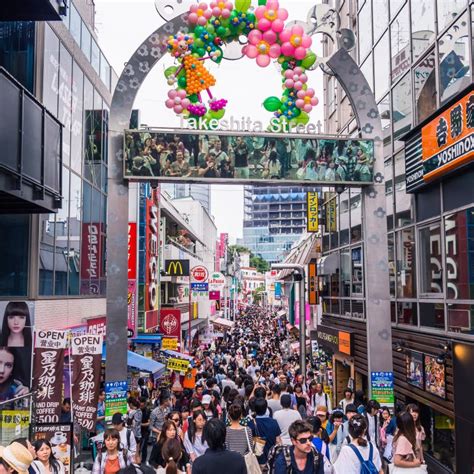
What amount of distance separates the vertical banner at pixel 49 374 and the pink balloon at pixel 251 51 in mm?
7411

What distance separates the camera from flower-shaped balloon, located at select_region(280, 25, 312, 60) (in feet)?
43.5

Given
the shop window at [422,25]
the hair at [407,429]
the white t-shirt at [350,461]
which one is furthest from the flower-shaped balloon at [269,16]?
the white t-shirt at [350,461]

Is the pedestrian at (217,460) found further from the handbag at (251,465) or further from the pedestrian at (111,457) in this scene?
the pedestrian at (111,457)

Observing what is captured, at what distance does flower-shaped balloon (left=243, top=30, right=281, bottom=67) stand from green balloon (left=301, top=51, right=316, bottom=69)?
0.63m

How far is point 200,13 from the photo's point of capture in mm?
13117

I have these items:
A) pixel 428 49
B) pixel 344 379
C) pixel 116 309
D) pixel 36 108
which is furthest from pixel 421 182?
pixel 344 379

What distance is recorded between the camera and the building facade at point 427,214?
434 inches

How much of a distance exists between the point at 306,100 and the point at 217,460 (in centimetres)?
1003

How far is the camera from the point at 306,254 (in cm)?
3212

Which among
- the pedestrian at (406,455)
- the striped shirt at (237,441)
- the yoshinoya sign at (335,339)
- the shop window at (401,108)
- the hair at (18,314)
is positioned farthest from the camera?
the yoshinoya sign at (335,339)

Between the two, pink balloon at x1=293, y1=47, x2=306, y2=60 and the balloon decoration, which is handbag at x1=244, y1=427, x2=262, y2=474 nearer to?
the balloon decoration

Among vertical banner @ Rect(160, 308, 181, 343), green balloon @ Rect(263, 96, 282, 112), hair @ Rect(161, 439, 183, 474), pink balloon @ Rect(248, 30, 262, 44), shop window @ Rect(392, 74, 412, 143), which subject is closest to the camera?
hair @ Rect(161, 439, 183, 474)

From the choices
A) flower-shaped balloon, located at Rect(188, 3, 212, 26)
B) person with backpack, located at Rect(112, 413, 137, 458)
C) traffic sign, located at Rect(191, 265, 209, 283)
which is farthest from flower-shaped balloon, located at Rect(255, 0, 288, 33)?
traffic sign, located at Rect(191, 265, 209, 283)

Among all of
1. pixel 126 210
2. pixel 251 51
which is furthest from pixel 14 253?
pixel 251 51
